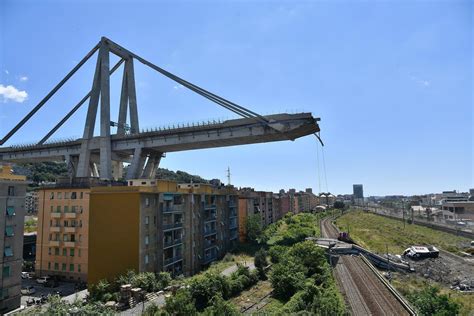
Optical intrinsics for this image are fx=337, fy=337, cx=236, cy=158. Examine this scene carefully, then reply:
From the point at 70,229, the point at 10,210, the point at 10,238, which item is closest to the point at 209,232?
the point at 70,229

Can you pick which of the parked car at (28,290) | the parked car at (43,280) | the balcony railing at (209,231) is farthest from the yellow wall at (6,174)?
the balcony railing at (209,231)

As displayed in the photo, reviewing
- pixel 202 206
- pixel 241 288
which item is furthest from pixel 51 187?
pixel 241 288

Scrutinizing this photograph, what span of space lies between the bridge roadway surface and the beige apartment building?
101 feet

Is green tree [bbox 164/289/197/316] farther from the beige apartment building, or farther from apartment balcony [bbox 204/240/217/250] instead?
apartment balcony [bbox 204/240/217/250]

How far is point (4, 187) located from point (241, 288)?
24329 millimetres

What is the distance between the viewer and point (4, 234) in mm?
30719

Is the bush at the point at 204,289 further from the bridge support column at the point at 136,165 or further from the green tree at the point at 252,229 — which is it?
the green tree at the point at 252,229

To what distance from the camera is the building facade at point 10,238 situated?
30250 mm

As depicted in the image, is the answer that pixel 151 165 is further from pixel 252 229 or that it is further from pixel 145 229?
pixel 145 229

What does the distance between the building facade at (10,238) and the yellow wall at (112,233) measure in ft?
20.7

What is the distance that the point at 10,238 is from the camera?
31.3 m

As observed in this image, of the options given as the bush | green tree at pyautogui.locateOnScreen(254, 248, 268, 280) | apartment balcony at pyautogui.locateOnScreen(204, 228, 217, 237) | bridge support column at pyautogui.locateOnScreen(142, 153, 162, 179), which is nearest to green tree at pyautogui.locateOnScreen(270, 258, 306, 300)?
the bush

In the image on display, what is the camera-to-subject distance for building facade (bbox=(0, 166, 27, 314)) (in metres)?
30.2

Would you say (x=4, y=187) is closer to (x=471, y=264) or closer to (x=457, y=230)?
(x=471, y=264)
